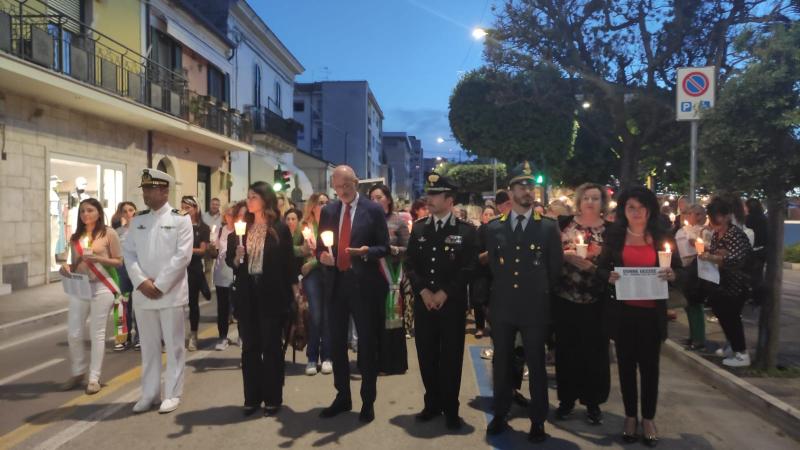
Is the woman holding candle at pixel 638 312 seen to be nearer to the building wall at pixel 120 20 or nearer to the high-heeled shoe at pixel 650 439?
the high-heeled shoe at pixel 650 439

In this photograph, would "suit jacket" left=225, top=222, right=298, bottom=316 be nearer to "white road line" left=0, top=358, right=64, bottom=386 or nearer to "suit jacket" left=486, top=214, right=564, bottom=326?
"suit jacket" left=486, top=214, right=564, bottom=326

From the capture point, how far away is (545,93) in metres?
20.9

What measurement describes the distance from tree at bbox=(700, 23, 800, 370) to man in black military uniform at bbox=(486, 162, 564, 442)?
8.64ft

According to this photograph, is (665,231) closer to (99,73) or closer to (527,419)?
(527,419)

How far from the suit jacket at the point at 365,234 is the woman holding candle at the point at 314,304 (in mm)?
1305

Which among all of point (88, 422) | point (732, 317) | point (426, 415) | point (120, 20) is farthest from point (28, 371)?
point (120, 20)

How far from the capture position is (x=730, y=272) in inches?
249

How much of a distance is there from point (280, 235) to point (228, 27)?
21.8 meters

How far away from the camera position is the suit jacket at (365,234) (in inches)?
190

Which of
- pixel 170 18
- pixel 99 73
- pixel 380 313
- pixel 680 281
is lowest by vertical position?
pixel 380 313

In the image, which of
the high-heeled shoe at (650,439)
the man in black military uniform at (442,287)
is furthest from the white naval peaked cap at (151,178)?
the high-heeled shoe at (650,439)

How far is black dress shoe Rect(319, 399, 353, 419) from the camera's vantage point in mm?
4879

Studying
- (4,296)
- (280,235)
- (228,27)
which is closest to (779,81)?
(280,235)

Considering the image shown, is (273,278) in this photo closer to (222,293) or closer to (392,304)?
(392,304)
